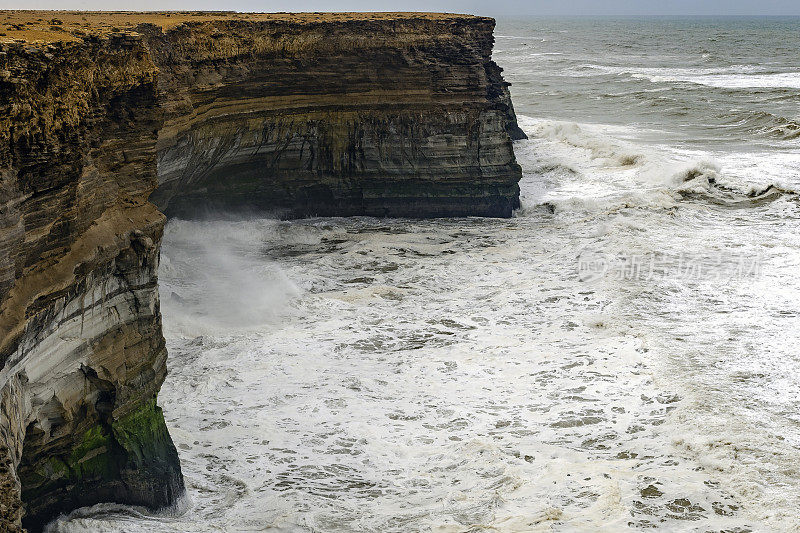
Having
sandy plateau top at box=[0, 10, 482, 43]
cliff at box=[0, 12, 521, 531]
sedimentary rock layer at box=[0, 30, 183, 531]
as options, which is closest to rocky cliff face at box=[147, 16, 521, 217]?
sandy plateau top at box=[0, 10, 482, 43]

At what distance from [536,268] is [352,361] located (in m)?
4.40

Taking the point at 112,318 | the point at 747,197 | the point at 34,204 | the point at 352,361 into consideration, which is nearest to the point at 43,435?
the point at 112,318

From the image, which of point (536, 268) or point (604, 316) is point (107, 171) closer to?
point (604, 316)

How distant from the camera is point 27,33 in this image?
6289 millimetres

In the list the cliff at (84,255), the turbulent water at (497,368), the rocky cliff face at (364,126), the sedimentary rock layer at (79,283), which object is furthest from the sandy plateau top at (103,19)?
the turbulent water at (497,368)

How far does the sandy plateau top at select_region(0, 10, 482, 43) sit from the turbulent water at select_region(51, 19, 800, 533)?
3370 millimetres

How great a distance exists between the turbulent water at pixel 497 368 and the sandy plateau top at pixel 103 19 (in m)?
3.37

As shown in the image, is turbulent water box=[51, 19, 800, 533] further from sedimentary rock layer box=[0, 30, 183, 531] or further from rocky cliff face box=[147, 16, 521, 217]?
rocky cliff face box=[147, 16, 521, 217]

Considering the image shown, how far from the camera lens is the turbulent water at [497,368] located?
739 centimetres

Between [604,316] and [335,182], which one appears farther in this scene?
[335,182]

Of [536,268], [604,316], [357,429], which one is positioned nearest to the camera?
[357,429]

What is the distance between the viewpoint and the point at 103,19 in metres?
11.5

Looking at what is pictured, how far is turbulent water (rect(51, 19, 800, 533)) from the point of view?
24.2 feet

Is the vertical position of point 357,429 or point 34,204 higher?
point 34,204
